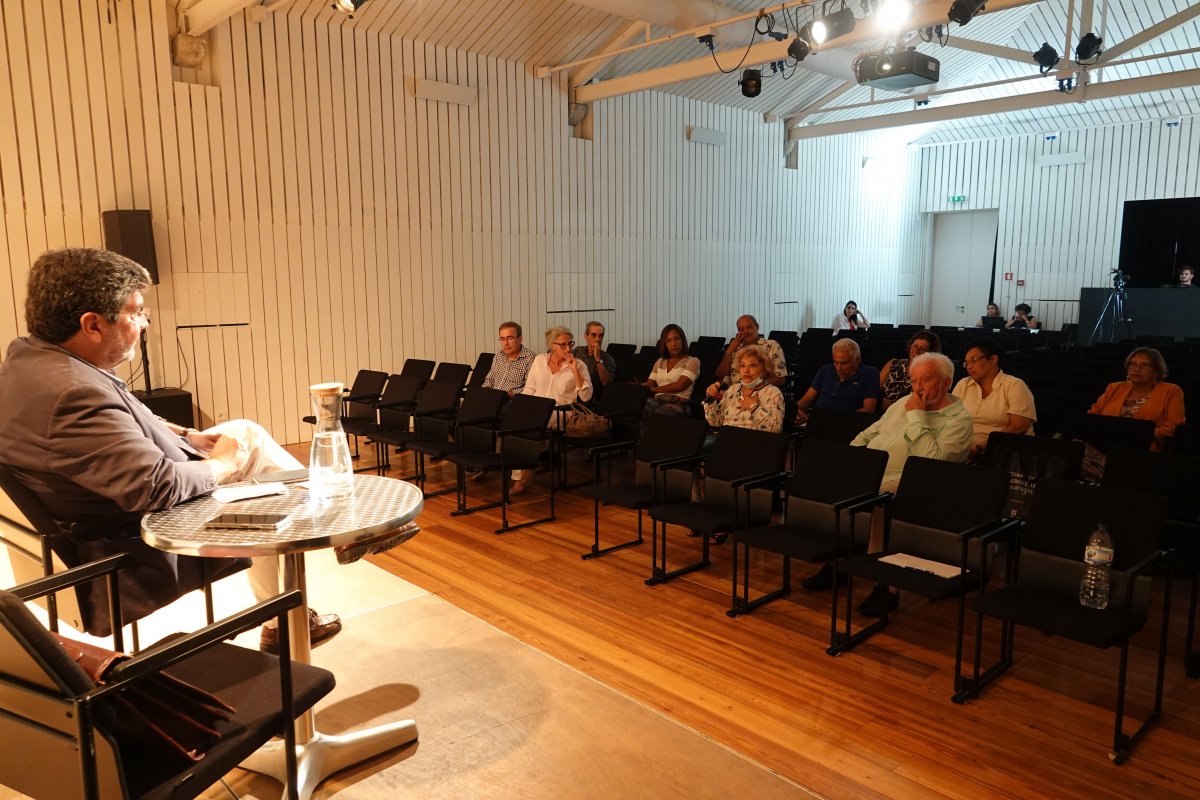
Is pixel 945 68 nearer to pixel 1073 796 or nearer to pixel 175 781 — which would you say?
pixel 1073 796

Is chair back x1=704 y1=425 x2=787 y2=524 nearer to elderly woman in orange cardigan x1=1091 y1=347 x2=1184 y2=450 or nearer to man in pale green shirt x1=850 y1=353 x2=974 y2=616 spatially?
man in pale green shirt x1=850 y1=353 x2=974 y2=616

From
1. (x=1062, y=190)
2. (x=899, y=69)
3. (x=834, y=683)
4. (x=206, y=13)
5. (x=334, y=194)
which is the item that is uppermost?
(x=206, y=13)

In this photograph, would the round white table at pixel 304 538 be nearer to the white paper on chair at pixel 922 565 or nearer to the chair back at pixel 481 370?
the white paper on chair at pixel 922 565

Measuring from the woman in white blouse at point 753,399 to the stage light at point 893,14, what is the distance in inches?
166

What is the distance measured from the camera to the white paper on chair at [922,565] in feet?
11.2

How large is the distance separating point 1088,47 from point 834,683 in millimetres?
9509

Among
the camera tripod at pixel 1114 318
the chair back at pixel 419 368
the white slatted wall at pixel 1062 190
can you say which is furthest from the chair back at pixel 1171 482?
the white slatted wall at pixel 1062 190

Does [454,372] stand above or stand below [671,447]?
above

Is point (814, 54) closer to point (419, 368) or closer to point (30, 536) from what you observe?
point (419, 368)

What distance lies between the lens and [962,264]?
1725 cm

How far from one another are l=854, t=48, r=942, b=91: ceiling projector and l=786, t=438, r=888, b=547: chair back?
4.99 metres

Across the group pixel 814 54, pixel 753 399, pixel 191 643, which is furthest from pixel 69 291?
pixel 814 54

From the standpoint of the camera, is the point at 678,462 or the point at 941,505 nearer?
the point at 941,505

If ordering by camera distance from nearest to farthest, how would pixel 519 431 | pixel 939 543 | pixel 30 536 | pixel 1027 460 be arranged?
pixel 30 536 → pixel 939 543 → pixel 1027 460 → pixel 519 431
